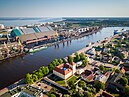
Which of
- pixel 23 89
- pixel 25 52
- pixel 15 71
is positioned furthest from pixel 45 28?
pixel 23 89

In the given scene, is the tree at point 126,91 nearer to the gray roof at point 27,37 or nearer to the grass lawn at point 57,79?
the grass lawn at point 57,79

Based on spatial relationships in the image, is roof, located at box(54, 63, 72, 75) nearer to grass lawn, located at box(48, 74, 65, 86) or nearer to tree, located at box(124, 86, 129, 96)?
grass lawn, located at box(48, 74, 65, 86)

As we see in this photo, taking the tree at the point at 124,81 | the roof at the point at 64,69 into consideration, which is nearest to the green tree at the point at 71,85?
the roof at the point at 64,69

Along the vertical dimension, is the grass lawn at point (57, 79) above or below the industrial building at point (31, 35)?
below

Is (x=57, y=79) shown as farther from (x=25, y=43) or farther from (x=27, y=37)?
(x=27, y=37)

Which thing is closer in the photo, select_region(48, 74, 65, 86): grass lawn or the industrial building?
select_region(48, 74, 65, 86): grass lawn

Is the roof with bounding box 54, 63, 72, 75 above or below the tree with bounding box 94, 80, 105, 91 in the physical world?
above

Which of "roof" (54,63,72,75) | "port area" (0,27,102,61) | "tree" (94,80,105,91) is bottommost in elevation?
"port area" (0,27,102,61)

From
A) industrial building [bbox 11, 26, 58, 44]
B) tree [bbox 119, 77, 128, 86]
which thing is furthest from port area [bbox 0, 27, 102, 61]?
tree [bbox 119, 77, 128, 86]

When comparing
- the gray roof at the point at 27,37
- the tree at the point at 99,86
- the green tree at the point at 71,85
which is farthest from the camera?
the gray roof at the point at 27,37

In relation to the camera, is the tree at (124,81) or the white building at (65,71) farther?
the white building at (65,71)

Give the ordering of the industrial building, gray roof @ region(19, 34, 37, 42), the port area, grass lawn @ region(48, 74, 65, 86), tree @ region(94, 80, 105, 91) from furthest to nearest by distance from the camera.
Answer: the industrial building, gray roof @ region(19, 34, 37, 42), the port area, grass lawn @ region(48, 74, 65, 86), tree @ region(94, 80, 105, 91)

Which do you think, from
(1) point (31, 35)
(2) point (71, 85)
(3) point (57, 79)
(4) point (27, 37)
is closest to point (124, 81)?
(2) point (71, 85)

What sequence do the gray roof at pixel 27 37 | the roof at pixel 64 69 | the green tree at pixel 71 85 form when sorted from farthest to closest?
the gray roof at pixel 27 37, the roof at pixel 64 69, the green tree at pixel 71 85
